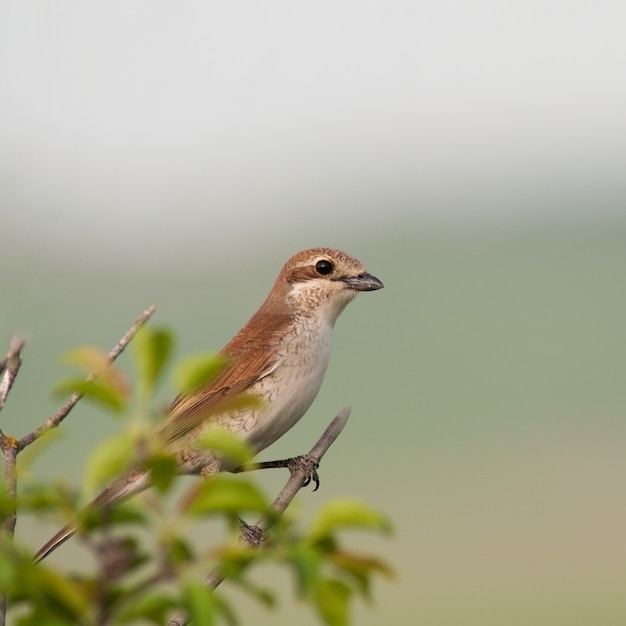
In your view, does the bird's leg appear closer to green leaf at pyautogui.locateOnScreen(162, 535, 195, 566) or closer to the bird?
the bird

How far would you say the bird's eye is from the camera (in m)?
6.01

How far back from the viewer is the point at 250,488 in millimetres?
1322

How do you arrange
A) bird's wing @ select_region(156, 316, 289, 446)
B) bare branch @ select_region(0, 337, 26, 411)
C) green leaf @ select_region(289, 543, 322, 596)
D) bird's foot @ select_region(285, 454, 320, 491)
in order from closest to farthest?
green leaf @ select_region(289, 543, 322, 596), bare branch @ select_region(0, 337, 26, 411), bird's foot @ select_region(285, 454, 320, 491), bird's wing @ select_region(156, 316, 289, 446)

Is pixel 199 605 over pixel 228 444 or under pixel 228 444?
under

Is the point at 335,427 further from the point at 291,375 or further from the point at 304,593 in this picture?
the point at 304,593

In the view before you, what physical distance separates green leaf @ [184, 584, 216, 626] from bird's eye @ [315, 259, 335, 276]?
15.7 ft

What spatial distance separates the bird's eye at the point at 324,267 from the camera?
19.7 ft

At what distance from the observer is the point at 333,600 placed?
1354 millimetres

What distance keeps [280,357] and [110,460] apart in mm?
4380

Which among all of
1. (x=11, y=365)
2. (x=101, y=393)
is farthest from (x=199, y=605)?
(x=11, y=365)

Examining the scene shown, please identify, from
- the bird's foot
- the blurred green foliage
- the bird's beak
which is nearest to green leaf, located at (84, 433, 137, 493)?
the blurred green foliage

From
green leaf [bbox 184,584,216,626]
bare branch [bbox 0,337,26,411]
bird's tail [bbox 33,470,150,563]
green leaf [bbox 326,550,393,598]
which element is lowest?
bird's tail [bbox 33,470,150,563]

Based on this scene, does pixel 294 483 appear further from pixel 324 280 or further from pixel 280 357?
pixel 324 280

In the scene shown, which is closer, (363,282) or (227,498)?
(227,498)
